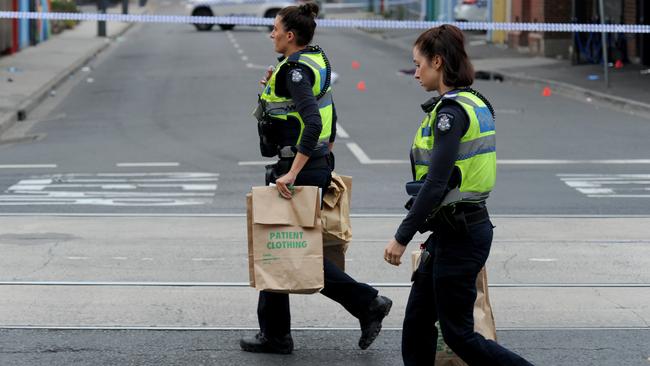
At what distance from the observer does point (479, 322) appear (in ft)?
17.1

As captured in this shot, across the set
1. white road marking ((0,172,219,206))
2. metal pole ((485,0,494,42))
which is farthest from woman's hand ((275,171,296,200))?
metal pole ((485,0,494,42))

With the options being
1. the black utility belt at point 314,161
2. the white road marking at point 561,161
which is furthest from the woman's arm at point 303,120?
the white road marking at point 561,161

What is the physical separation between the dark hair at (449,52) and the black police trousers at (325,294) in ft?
4.11

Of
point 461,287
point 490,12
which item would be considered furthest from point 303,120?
point 490,12

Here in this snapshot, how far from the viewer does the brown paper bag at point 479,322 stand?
206 inches

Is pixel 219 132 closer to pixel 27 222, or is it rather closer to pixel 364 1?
pixel 27 222

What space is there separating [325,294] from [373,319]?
0.27m

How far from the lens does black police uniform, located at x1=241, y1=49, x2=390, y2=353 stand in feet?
19.4

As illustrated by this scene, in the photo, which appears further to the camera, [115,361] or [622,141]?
[622,141]

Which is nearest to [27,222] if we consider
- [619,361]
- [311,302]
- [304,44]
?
[311,302]

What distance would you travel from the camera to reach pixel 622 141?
15469 mm

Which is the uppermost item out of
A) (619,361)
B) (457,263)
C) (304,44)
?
(304,44)

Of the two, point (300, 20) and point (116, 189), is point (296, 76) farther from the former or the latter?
point (116, 189)

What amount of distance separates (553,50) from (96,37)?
52.0ft
